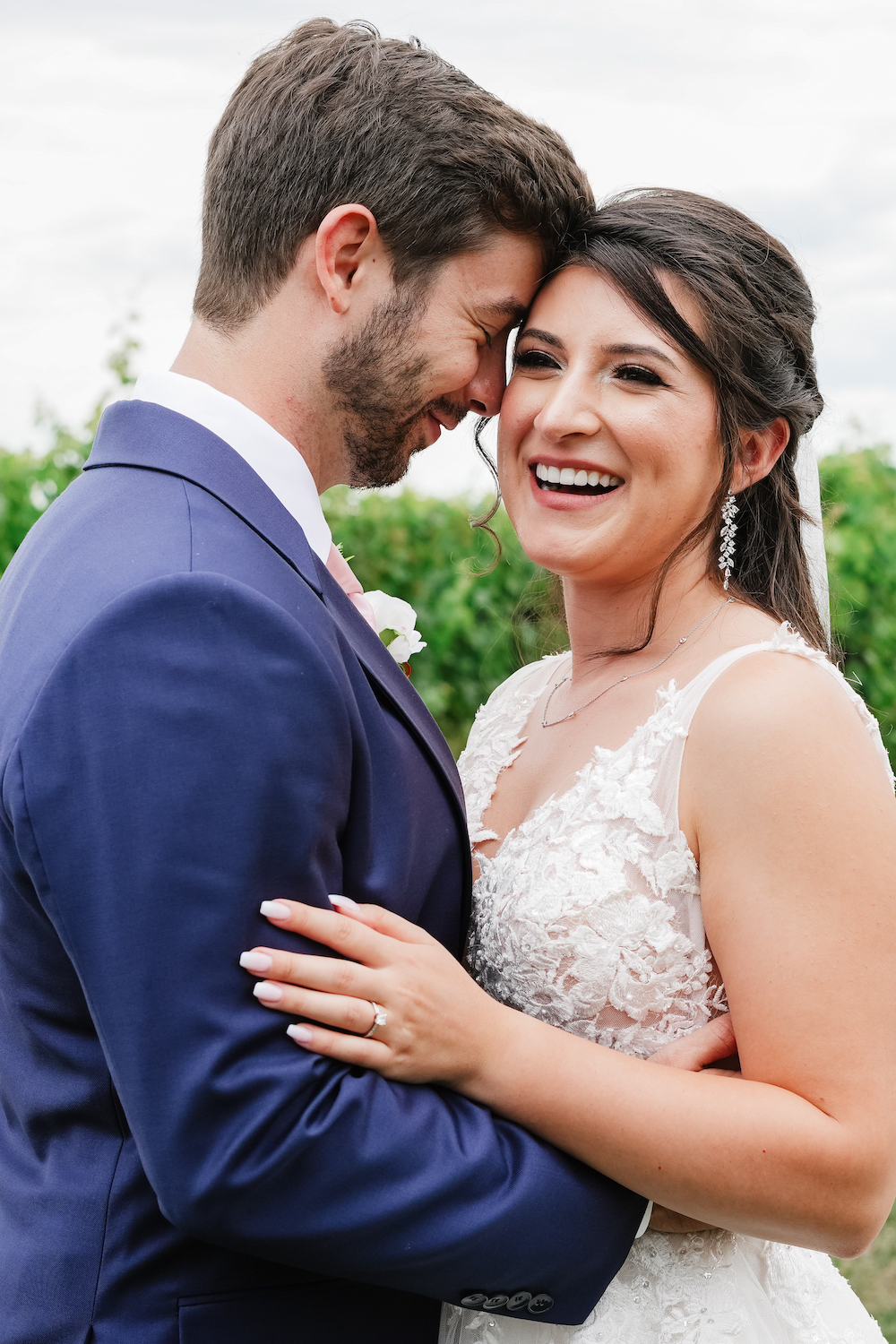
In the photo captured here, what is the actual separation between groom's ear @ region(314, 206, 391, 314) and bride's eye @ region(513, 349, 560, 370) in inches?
21.1

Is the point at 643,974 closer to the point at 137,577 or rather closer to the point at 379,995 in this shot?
the point at 379,995

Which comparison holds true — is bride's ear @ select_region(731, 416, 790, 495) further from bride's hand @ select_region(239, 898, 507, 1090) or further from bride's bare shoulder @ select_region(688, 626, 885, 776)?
bride's hand @ select_region(239, 898, 507, 1090)

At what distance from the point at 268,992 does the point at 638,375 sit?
1.62m

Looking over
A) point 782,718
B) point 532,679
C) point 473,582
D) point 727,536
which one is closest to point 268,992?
point 782,718

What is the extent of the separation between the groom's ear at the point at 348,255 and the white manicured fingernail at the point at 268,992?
131cm

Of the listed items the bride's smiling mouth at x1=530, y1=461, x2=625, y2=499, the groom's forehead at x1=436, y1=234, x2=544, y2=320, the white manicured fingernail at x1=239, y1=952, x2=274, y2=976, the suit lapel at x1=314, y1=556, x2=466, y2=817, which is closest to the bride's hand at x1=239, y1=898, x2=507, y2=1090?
the white manicured fingernail at x1=239, y1=952, x2=274, y2=976

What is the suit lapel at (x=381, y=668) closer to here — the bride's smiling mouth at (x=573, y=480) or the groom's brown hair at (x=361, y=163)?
the groom's brown hair at (x=361, y=163)

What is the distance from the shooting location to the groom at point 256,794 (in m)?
1.62

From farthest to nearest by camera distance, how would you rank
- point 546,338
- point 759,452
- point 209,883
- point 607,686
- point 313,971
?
point 607,686 < point 759,452 < point 546,338 < point 313,971 < point 209,883

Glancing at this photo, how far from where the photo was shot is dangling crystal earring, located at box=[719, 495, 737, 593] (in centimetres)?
282

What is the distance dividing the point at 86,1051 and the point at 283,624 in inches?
30.0

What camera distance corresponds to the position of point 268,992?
1.67 metres

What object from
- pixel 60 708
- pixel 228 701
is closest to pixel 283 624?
pixel 228 701

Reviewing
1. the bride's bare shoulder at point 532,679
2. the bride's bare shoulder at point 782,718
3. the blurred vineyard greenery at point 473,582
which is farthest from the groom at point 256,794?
the blurred vineyard greenery at point 473,582
